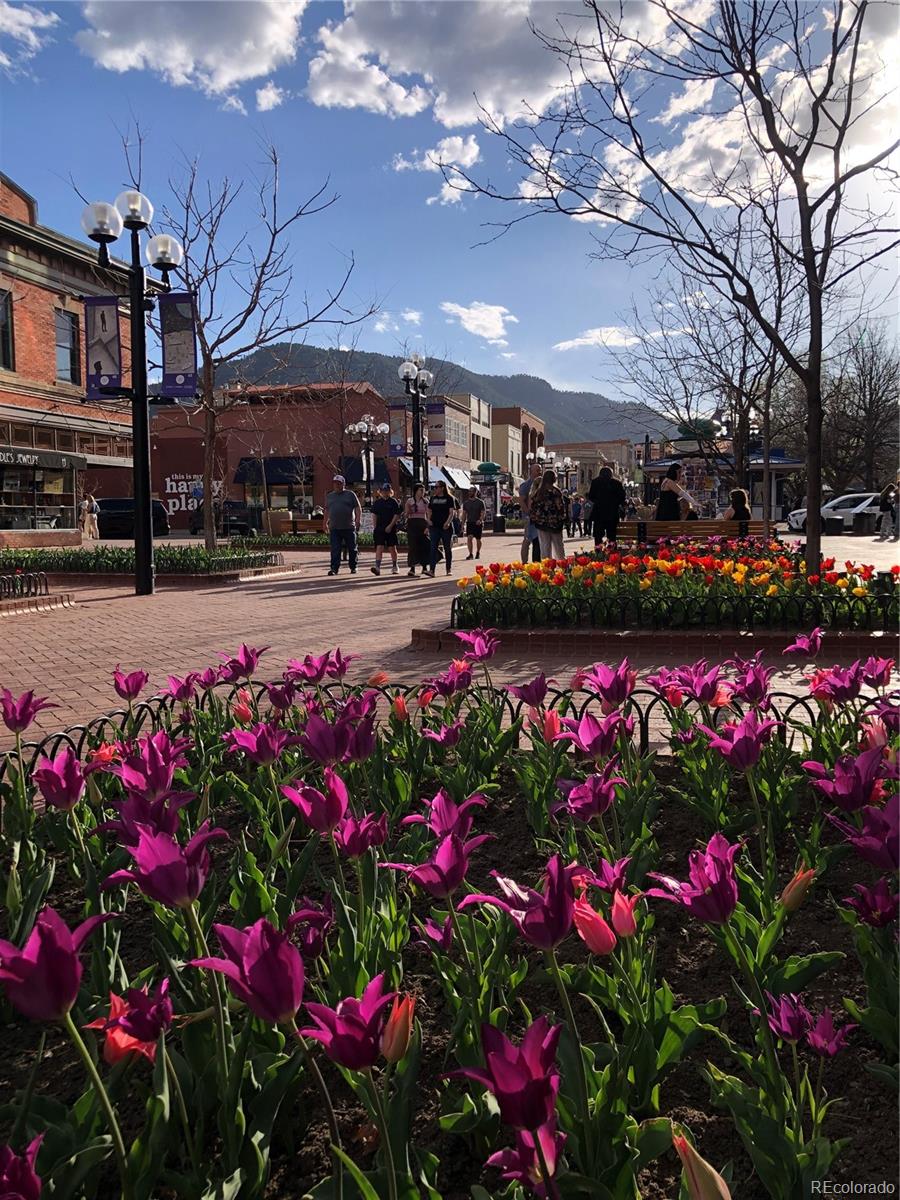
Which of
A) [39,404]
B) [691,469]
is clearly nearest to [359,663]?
[39,404]

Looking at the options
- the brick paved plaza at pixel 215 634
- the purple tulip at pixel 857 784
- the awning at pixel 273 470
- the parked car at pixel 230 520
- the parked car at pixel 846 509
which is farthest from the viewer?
the awning at pixel 273 470

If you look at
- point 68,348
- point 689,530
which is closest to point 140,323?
point 689,530

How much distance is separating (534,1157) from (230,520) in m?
39.9

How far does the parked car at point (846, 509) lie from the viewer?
35.3m

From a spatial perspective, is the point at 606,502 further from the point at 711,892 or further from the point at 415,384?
the point at 711,892

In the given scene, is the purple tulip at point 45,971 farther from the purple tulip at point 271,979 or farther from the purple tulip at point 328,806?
the purple tulip at point 328,806

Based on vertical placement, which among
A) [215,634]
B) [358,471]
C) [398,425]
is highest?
[398,425]

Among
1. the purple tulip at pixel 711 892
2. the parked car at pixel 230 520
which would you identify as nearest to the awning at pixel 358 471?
the parked car at pixel 230 520

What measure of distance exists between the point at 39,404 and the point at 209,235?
47.6ft

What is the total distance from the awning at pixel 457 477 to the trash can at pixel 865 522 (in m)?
22.3

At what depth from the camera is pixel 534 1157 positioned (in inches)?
40.4

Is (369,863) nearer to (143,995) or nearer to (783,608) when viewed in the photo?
(143,995)

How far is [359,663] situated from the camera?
7.60m

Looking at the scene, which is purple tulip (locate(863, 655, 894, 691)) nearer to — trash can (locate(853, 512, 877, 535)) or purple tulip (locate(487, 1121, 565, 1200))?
purple tulip (locate(487, 1121, 565, 1200))
